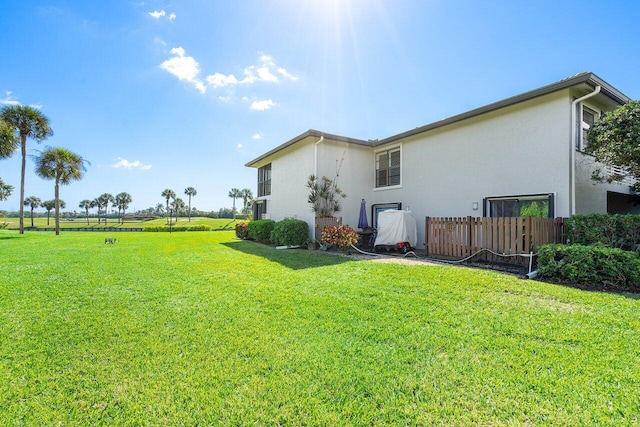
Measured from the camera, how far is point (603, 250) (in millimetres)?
5562

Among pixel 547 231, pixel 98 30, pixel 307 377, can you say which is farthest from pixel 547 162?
pixel 98 30

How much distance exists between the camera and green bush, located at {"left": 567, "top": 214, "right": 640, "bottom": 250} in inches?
252

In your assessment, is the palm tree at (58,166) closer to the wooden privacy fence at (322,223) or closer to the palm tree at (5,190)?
the palm tree at (5,190)

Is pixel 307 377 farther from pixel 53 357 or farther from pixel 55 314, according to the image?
pixel 55 314

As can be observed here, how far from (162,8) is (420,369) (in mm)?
12634

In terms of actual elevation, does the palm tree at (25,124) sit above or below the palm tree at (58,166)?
above

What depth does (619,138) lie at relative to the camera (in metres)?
7.05

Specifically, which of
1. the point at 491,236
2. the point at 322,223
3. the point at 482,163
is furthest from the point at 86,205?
the point at 491,236

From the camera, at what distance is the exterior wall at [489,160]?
834cm

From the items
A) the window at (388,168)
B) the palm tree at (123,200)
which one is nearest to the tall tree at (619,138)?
the window at (388,168)

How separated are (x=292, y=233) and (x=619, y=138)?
10.6 meters

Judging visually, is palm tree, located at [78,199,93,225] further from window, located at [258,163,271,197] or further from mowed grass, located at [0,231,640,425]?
mowed grass, located at [0,231,640,425]

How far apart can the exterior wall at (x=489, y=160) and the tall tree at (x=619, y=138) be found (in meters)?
0.66

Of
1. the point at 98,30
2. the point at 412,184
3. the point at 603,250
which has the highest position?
the point at 98,30
